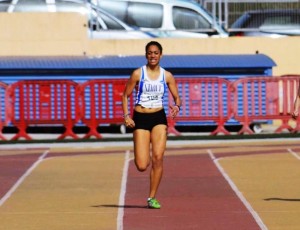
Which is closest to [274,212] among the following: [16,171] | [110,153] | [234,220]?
[234,220]

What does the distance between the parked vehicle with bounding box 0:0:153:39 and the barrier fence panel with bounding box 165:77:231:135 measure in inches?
218

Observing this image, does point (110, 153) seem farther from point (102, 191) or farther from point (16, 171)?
point (102, 191)

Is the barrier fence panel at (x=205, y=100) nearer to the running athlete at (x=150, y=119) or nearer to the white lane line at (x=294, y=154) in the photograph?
the white lane line at (x=294, y=154)

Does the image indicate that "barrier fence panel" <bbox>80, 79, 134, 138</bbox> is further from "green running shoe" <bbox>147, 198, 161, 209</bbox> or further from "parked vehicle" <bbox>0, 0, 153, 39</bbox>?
"green running shoe" <bbox>147, 198, 161, 209</bbox>

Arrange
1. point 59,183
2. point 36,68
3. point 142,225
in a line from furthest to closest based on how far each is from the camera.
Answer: point 36,68 → point 59,183 → point 142,225

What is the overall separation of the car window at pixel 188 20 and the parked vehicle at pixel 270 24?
74 centimetres

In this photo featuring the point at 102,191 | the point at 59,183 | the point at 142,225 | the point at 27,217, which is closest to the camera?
the point at 142,225

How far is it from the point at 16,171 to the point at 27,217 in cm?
602

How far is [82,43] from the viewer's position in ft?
106

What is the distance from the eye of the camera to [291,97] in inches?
1091

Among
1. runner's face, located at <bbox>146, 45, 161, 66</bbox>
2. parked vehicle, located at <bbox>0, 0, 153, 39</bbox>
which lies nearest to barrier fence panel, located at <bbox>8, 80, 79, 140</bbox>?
parked vehicle, located at <bbox>0, 0, 153, 39</bbox>

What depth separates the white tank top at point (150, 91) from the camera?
13383 mm

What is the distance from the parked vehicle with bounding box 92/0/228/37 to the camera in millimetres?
33000

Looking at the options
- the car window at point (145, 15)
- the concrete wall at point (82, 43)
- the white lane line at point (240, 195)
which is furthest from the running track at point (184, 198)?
the car window at point (145, 15)
